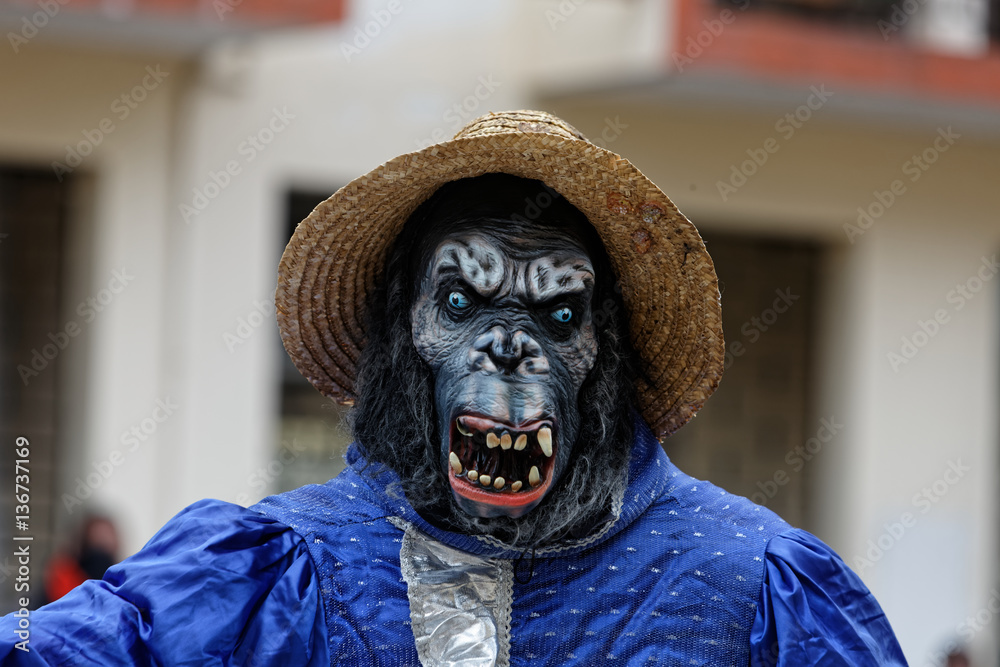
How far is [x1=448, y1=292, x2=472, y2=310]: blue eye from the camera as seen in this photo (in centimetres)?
214

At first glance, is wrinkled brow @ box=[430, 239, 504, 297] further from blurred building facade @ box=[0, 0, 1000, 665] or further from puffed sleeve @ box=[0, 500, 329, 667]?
blurred building facade @ box=[0, 0, 1000, 665]

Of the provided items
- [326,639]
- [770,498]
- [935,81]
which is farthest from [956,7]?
[326,639]

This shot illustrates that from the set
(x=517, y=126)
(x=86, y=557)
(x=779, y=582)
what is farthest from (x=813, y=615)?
(x=86, y=557)

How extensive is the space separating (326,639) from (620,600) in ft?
1.38

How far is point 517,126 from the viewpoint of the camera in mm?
2121

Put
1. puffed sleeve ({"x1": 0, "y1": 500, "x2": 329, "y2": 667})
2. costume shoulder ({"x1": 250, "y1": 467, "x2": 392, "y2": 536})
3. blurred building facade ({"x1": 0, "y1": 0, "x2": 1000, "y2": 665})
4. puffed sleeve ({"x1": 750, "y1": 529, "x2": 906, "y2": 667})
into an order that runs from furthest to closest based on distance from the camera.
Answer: blurred building facade ({"x1": 0, "y1": 0, "x2": 1000, "y2": 665}) < costume shoulder ({"x1": 250, "y1": 467, "x2": 392, "y2": 536}) < puffed sleeve ({"x1": 750, "y1": 529, "x2": 906, "y2": 667}) < puffed sleeve ({"x1": 0, "y1": 500, "x2": 329, "y2": 667})

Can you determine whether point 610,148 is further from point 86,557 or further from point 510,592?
point 510,592

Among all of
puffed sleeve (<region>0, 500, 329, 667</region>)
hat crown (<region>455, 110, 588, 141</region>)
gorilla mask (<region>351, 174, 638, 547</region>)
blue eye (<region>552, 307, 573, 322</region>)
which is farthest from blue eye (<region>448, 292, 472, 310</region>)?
puffed sleeve (<region>0, 500, 329, 667</region>)

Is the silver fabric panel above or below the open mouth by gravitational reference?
below

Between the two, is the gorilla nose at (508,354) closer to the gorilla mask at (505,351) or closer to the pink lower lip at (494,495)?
the gorilla mask at (505,351)

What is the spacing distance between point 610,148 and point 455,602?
5710 mm

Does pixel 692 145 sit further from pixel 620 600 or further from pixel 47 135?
pixel 620 600

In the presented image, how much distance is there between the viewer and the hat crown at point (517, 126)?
6.88 ft

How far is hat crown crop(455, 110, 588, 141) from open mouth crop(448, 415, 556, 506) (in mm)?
413
